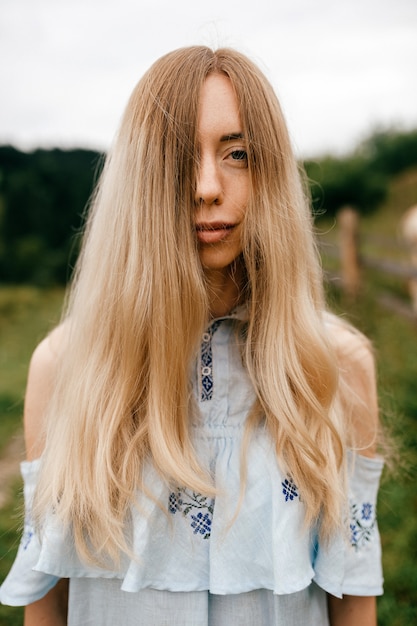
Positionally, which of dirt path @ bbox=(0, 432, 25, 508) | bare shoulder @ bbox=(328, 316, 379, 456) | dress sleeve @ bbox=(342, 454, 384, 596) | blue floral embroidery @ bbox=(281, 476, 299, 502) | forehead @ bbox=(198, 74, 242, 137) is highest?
forehead @ bbox=(198, 74, 242, 137)

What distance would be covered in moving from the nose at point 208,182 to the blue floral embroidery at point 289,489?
593 mm

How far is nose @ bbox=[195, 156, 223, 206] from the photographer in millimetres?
1062

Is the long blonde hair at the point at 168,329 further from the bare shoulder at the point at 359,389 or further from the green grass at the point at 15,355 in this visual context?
the green grass at the point at 15,355

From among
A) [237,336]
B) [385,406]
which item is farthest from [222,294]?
[385,406]

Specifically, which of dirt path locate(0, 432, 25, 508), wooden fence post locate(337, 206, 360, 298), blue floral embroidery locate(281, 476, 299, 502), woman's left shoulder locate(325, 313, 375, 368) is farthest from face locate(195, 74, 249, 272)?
wooden fence post locate(337, 206, 360, 298)

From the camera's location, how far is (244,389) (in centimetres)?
122

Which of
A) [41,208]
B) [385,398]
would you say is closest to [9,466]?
[385,398]

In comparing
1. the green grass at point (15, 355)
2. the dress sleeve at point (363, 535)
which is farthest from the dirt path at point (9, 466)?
the dress sleeve at point (363, 535)

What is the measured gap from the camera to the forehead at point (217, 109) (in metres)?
1.07

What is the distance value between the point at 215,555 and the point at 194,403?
311 mm

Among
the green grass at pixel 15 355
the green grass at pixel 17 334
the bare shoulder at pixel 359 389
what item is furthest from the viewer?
the green grass at pixel 17 334

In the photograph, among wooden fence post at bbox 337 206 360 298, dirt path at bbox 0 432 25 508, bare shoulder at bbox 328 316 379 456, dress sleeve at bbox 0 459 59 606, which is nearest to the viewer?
dress sleeve at bbox 0 459 59 606

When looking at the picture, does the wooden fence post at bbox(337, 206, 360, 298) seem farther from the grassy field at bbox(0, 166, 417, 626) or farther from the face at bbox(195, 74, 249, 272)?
the face at bbox(195, 74, 249, 272)

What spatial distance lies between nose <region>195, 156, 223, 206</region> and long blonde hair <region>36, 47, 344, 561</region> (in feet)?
0.09
